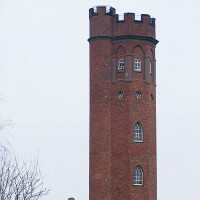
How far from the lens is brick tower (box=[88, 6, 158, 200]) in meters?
52.4

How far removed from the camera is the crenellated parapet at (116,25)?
53844 millimetres

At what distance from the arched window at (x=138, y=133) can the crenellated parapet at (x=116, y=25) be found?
21.9ft

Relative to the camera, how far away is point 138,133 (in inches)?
2087

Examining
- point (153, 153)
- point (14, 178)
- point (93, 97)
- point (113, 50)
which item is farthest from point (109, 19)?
point (14, 178)

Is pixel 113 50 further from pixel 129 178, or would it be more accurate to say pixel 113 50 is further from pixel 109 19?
pixel 129 178

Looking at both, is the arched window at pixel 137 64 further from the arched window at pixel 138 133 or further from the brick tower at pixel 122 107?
the arched window at pixel 138 133

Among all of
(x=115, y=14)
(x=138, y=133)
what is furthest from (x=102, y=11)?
(x=138, y=133)

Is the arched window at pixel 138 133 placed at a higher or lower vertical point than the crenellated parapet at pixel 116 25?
lower

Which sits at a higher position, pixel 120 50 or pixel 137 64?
pixel 120 50

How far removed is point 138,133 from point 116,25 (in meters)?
8.45

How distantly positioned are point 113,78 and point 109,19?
454 centimetres

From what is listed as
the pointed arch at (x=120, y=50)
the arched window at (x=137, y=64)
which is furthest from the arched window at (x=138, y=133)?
the pointed arch at (x=120, y=50)

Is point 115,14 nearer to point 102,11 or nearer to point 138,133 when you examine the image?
point 102,11

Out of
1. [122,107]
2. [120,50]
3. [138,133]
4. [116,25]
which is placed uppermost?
[116,25]
